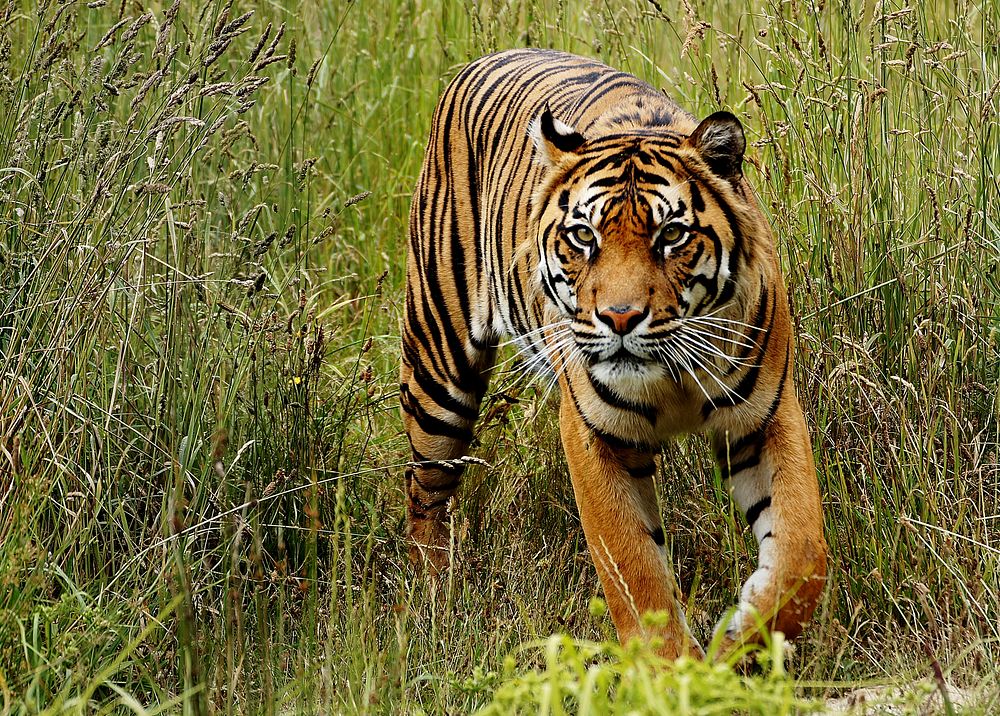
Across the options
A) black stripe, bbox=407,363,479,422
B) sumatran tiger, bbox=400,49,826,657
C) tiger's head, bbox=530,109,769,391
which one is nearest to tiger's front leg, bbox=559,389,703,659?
sumatran tiger, bbox=400,49,826,657

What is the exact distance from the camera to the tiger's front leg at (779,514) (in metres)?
3.04

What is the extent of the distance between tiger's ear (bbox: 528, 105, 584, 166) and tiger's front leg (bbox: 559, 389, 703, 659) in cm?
64

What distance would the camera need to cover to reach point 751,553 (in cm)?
392

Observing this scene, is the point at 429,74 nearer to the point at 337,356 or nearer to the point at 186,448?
the point at 337,356

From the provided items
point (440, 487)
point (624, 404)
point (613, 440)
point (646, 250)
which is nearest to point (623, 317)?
point (646, 250)

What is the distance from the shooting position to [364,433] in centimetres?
457

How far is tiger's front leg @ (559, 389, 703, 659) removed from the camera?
3.18 m

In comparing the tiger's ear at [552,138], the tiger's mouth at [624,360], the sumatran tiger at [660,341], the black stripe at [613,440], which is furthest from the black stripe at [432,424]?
the tiger's mouth at [624,360]

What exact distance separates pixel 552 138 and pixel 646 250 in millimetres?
488

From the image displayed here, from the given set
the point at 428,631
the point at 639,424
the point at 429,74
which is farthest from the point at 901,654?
the point at 429,74

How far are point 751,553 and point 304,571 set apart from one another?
52.1 inches

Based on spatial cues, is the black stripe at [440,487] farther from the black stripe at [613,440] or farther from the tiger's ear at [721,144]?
the tiger's ear at [721,144]

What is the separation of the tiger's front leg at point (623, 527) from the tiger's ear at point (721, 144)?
0.71 meters

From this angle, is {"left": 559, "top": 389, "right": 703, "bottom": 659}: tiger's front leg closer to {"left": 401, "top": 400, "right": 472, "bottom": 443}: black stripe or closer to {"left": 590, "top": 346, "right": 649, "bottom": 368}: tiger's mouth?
{"left": 590, "top": 346, "right": 649, "bottom": 368}: tiger's mouth
